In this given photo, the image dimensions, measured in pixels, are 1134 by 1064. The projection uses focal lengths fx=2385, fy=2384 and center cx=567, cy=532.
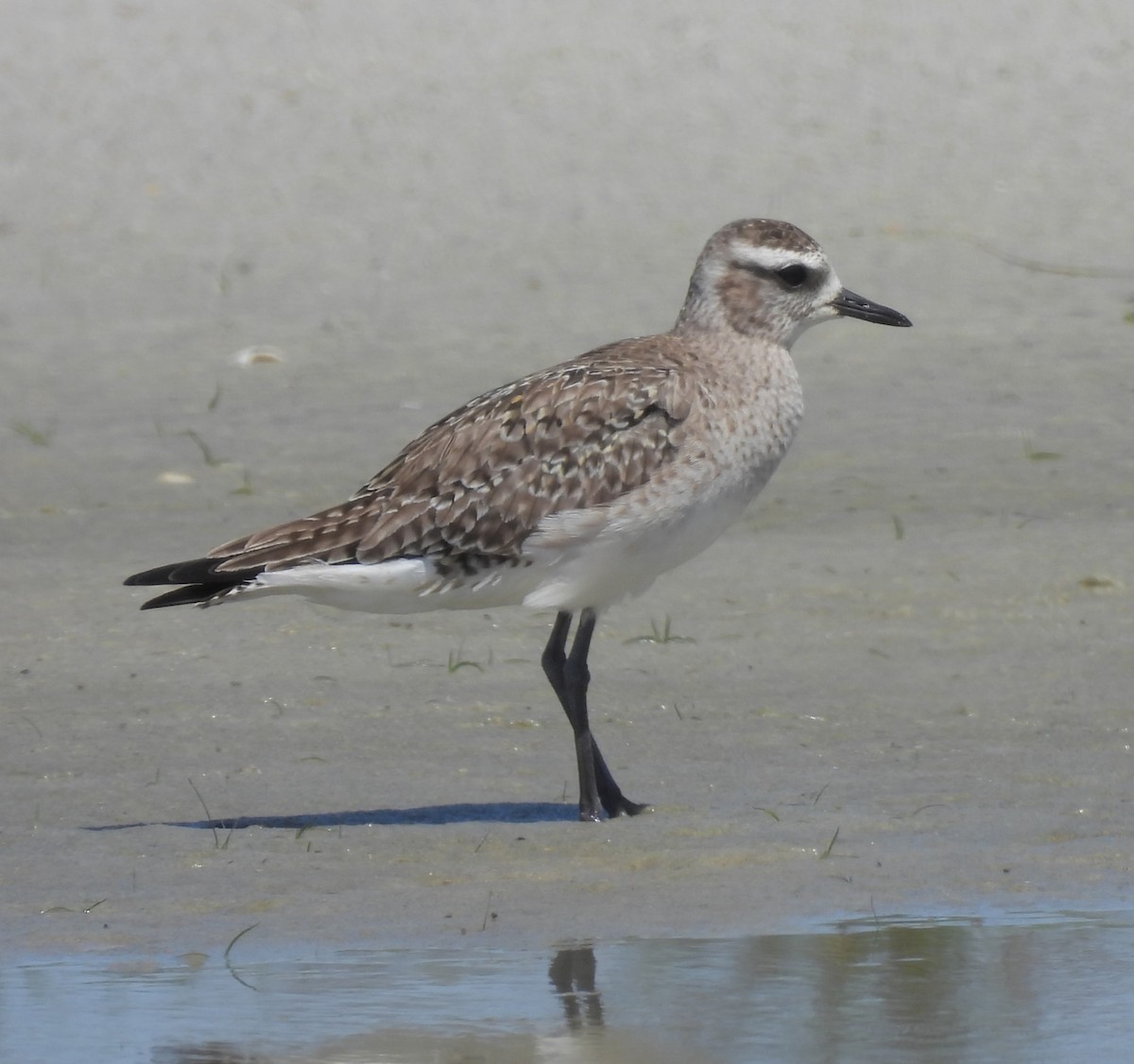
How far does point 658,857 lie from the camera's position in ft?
19.5

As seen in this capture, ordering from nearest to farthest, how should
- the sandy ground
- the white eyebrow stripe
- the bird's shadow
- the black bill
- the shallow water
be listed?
the shallow water
the sandy ground
the bird's shadow
the white eyebrow stripe
the black bill

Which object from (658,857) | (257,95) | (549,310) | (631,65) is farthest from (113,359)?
(658,857)

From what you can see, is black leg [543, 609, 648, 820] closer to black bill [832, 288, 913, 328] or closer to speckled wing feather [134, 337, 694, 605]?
speckled wing feather [134, 337, 694, 605]

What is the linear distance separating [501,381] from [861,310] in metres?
4.76

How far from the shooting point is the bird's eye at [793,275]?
6715 millimetres

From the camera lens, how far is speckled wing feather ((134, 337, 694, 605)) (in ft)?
20.4

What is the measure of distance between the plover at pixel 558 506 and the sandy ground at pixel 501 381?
589 mm

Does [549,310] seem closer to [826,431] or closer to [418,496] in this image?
[826,431]

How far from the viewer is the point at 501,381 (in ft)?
37.7

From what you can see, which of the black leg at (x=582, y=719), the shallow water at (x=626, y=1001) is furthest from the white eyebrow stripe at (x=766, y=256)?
the shallow water at (x=626, y=1001)

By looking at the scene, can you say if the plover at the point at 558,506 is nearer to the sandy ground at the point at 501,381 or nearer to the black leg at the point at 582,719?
the black leg at the point at 582,719

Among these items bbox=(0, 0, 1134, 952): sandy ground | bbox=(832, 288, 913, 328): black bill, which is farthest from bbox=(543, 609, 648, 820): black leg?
bbox=(832, 288, 913, 328): black bill

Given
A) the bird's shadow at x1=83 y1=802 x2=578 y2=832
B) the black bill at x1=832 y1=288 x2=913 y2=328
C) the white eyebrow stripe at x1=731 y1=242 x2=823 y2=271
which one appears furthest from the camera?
the black bill at x1=832 y1=288 x2=913 y2=328

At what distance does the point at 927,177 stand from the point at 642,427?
8357mm
